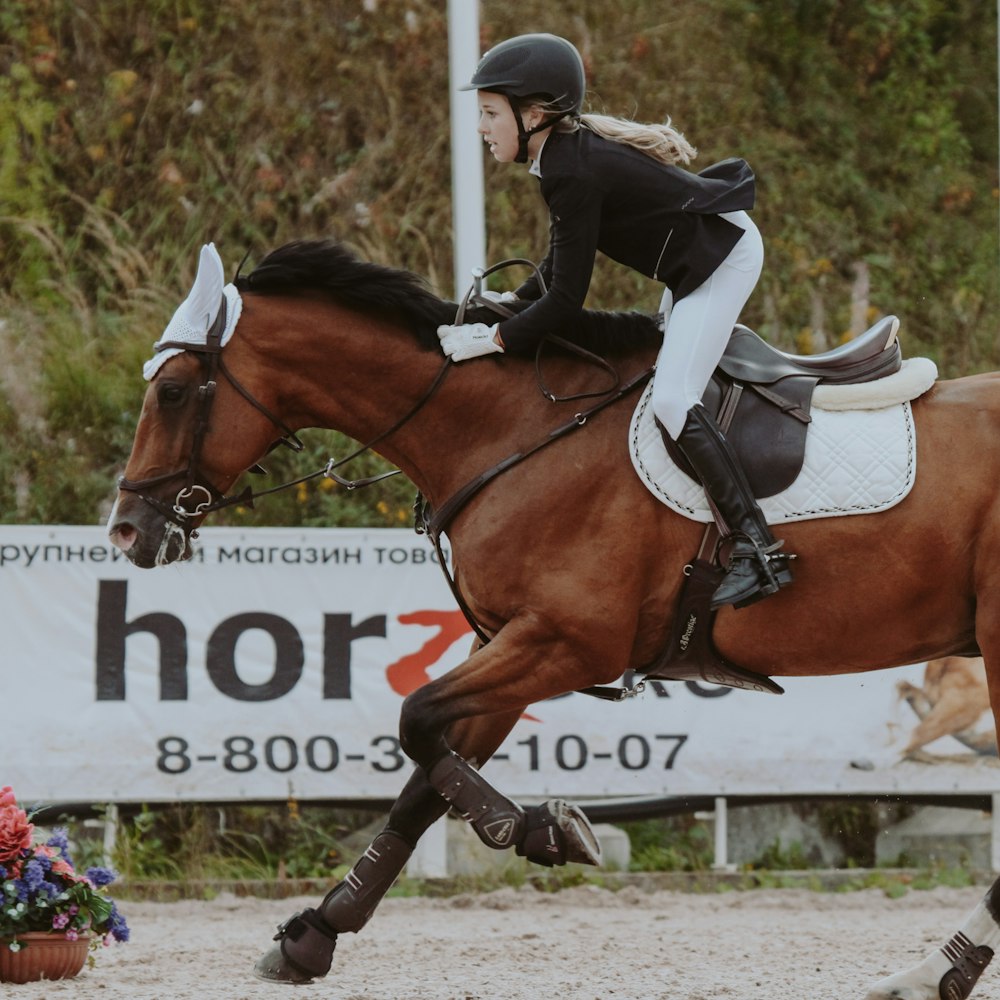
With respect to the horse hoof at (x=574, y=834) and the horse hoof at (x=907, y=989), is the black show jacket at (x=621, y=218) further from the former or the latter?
the horse hoof at (x=907, y=989)

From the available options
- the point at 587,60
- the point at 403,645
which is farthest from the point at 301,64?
the point at 403,645

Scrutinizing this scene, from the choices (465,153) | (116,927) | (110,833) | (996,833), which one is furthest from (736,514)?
(465,153)

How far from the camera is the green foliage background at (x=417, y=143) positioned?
33.5ft

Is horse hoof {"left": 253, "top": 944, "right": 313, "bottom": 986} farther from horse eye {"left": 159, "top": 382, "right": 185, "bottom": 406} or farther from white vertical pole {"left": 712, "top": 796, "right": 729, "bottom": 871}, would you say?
white vertical pole {"left": 712, "top": 796, "right": 729, "bottom": 871}

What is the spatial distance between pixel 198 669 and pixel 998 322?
241 inches

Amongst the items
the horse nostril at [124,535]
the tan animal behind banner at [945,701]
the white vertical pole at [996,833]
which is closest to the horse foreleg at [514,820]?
the horse nostril at [124,535]

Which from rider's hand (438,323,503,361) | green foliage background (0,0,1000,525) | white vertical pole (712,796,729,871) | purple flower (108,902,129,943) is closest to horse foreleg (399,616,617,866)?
rider's hand (438,323,503,361)

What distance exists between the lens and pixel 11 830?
215 inches

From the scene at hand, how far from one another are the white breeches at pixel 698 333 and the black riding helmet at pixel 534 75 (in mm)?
597

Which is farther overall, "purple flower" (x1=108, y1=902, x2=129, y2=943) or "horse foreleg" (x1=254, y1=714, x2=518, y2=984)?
"purple flower" (x1=108, y1=902, x2=129, y2=943)

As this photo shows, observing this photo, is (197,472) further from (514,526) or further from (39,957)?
(39,957)

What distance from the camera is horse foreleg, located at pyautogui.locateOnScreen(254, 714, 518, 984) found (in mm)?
4641

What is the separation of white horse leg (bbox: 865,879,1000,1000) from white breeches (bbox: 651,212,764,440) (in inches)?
69.4

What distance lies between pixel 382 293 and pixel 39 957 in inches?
103
